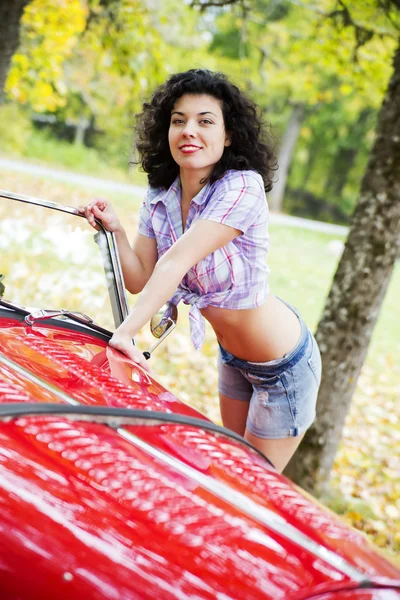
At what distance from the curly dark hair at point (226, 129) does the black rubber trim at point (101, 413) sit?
93 cm

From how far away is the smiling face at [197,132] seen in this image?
198cm

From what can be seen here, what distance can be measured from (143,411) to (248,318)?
0.81 m

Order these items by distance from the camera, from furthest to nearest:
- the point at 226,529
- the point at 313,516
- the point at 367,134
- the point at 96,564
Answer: the point at 367,134 → the point at 313,516 → the point at 226,529 → the point at 96,564

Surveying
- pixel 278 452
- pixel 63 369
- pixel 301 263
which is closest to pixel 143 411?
pixel 63 369

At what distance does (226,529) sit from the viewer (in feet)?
3.75

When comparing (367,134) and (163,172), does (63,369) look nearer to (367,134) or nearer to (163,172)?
(163,172)

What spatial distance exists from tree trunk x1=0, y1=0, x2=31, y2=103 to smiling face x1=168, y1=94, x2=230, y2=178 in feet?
9.33

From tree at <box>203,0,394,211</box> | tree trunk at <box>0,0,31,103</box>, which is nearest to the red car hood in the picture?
tree at <box>203,0,394,211</box>

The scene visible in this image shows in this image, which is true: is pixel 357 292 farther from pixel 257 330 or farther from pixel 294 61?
pixel 294 61

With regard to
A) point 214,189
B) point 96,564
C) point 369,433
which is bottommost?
point 369,433

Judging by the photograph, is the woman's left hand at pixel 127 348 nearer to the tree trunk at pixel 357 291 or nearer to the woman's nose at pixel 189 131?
the woman's nose at pixel 189 131

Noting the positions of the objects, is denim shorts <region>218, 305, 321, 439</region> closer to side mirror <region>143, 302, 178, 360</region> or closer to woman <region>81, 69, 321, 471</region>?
woman <region>81, 69, 321, 471</region>

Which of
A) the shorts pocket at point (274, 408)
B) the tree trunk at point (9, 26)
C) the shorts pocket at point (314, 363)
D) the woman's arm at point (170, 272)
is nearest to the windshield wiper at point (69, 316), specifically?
the woman's arm at point (170, 272)

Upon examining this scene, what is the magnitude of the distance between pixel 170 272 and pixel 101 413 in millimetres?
656
